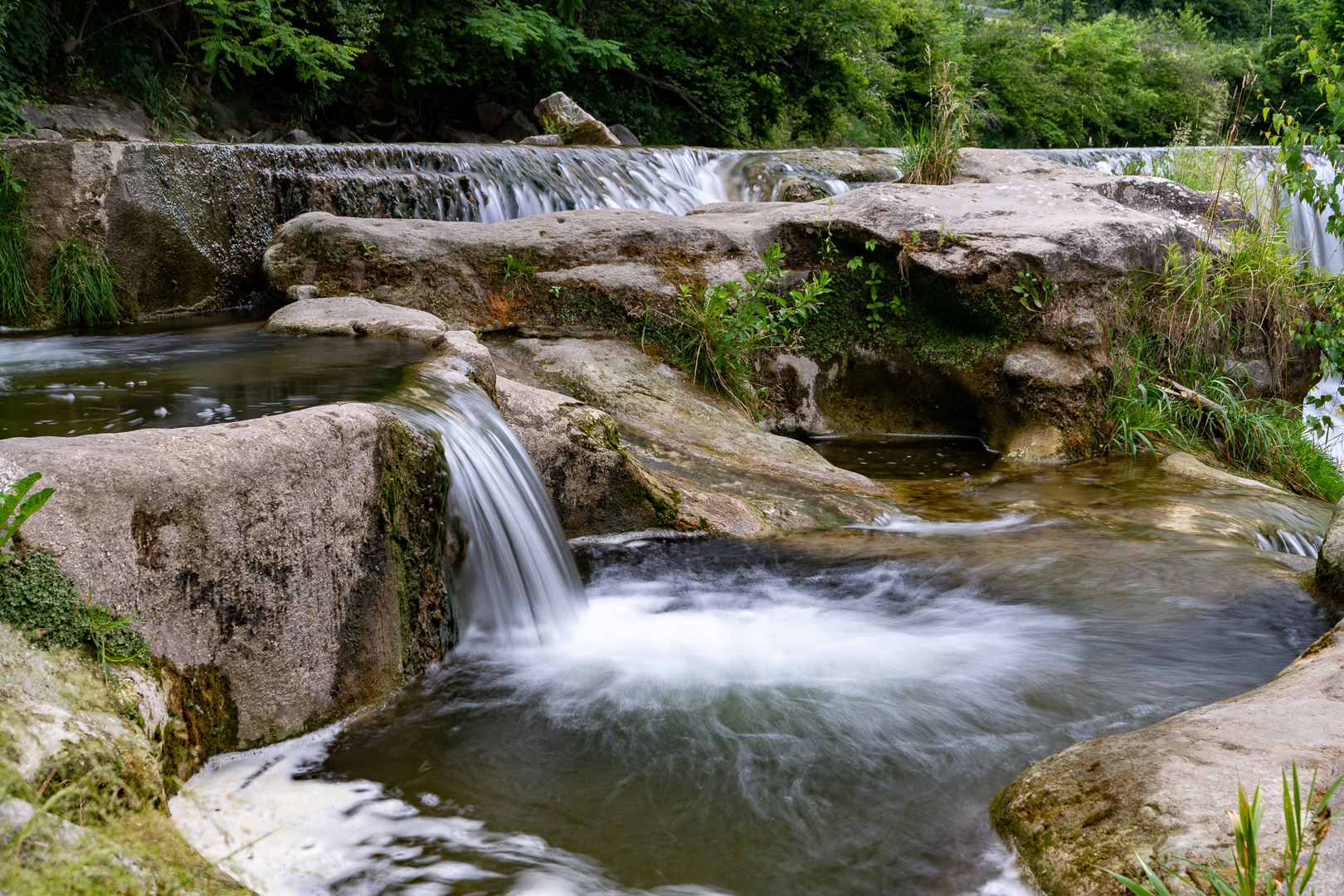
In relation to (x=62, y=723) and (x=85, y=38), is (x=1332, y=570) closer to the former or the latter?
(x=62, y=723)

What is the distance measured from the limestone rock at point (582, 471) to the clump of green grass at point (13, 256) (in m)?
3.83

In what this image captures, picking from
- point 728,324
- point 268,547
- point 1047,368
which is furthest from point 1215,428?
point 268,547

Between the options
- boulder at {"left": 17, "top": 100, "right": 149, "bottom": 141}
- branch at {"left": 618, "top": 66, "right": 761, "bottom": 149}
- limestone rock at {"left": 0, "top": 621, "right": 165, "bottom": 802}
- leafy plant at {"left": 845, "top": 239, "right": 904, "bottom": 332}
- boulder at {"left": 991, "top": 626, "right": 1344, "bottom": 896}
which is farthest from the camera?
branch at {"left": 618, "top": 66, "right": 761, "bottom": 149}

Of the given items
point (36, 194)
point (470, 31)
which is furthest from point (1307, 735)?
point (470, 31)

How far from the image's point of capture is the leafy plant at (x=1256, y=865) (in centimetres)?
152

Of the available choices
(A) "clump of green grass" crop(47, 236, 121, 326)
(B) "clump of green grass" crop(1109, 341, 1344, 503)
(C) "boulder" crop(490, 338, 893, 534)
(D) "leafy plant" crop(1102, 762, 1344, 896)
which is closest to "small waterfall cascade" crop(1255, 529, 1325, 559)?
(B) "clump of green grass" crop(1109, 341, 1344, 503)

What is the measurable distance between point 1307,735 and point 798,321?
4704 mm

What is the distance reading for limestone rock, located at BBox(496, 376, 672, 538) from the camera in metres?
4.25

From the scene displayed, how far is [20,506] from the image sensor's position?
1905 millimetres

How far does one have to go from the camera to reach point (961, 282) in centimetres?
625

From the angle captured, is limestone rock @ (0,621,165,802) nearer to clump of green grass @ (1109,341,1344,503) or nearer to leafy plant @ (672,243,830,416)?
leafy plant @ (672,243,830,416)

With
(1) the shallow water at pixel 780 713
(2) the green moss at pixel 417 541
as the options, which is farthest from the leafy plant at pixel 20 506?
(2) the green moss at pixel 417 541

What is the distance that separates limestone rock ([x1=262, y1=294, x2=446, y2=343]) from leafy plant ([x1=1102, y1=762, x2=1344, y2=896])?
3.80 m

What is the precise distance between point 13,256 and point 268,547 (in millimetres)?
4981
